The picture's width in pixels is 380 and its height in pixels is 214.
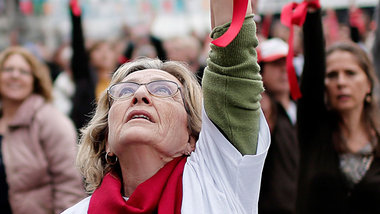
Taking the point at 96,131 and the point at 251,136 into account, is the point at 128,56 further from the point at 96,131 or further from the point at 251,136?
the point at 251,136

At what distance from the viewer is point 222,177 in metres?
1.82

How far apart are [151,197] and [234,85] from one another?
1.47 ft

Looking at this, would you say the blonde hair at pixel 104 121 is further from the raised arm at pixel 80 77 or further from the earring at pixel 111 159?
the raised arm at pixel 80 77

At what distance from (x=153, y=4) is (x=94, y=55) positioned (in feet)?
24.8

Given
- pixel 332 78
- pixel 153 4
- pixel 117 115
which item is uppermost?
pixel 117 115

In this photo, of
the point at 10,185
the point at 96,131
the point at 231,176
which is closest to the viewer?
the point at 231,176

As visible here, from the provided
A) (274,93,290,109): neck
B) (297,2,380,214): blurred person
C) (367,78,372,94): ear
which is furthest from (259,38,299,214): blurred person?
(274,93,290,109): neck

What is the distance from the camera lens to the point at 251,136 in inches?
71.4

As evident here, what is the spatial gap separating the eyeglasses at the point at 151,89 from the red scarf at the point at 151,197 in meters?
0.26

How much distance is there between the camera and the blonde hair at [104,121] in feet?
7.17

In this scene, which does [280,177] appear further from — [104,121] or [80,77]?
[80,77]

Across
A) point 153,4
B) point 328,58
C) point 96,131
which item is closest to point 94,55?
point 328,58

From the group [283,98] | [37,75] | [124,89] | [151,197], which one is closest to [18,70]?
[37,75]

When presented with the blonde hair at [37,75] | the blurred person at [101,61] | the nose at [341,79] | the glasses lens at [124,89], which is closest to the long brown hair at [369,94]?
the nose at [341,79]
